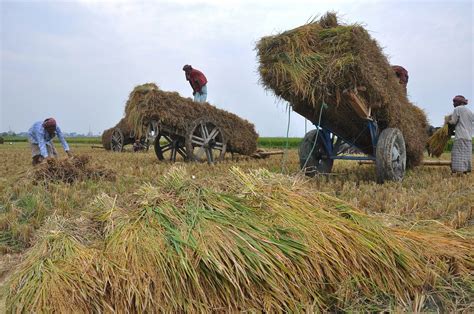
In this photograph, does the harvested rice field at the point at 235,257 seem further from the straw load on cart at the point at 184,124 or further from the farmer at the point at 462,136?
the straw load on cart at the point at 184,124

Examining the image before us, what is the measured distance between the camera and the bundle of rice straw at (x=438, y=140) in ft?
26.6

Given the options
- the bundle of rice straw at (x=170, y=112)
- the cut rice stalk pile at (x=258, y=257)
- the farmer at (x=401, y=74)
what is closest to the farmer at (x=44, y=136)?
the bundle of rice straw at (x=170, y=112)

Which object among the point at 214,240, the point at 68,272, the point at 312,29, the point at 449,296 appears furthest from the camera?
the point at 312,29

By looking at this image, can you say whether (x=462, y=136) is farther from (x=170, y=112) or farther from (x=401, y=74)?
(x=170, y=112)

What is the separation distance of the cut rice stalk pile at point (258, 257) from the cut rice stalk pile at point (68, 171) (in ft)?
11.9

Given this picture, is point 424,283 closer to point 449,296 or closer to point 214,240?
point 449,296

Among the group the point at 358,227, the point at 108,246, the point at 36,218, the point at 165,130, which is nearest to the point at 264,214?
the point at 358,227

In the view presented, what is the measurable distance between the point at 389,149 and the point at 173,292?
14.9 feet

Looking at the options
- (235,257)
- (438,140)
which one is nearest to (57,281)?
(235,257)

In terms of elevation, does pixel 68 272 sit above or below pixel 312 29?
below

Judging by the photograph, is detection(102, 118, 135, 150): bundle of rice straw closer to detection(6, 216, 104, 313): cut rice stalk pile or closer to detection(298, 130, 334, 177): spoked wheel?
detection(298, 130, 334, 177): spoked wheel

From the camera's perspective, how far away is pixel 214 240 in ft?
7.59

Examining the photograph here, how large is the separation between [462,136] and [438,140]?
21.8 inches

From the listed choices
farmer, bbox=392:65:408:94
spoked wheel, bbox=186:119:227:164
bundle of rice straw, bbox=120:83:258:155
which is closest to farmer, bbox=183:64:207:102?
bundle of rice straw, bbox=120:83:258:155
